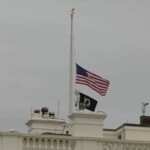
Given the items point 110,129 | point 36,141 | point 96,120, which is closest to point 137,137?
point 110,129

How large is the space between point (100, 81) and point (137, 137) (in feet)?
16.3

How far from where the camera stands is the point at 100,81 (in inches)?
1341

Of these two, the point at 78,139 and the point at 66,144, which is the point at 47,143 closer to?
the point at 66,144

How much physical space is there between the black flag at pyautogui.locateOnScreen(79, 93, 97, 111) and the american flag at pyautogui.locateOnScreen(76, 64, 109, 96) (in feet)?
4.92

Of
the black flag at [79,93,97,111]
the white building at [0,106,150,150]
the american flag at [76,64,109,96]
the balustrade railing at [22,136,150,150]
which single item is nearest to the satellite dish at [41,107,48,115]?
the american flag at [76,64,109,96]

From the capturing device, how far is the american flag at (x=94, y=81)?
33969 millimetres

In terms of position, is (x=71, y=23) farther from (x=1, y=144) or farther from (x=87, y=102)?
(x=1, y=144)

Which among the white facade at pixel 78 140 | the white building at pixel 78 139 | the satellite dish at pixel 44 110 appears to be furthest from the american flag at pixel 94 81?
the satellite dish at pixel 44 110

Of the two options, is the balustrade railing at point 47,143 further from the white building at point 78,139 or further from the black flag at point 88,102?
the black flag at point 88,102

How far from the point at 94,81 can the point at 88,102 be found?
7.16 feet

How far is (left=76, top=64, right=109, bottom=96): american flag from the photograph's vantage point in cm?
3397

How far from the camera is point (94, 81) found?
34.1 m

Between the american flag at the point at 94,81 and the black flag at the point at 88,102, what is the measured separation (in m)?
1.50

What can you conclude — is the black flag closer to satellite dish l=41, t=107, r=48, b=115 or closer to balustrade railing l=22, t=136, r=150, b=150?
balustrade railing l=22, t=136, r=150, b=150
